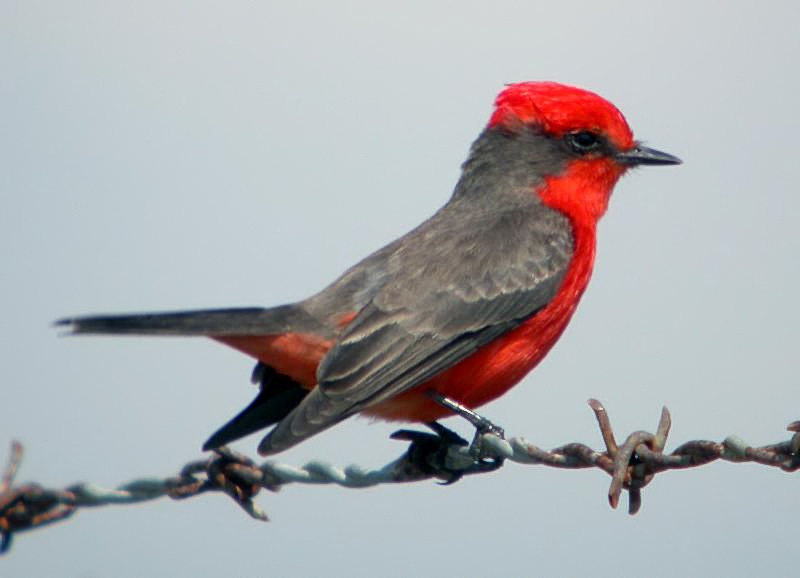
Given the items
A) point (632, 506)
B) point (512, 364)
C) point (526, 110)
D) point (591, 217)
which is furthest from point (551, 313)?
point (632, 506)

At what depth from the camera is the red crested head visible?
268 inches

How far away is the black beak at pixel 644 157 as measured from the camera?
22.5ft

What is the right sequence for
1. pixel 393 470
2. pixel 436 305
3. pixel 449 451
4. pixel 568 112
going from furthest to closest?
pixel 568 112 → pixel 436 305 → pixel 449 451 → pixel 393 470

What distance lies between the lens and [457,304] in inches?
233

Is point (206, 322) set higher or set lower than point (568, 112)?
lower

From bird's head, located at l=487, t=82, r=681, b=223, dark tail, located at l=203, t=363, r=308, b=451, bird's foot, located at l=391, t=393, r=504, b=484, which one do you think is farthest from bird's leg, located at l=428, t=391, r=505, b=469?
bird's head, located at l=487, t=82, r=681, b=223

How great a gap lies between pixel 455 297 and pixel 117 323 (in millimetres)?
1542

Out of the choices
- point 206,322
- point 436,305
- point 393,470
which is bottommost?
point 393,470

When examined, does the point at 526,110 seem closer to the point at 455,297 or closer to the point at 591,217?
the point at 591,217

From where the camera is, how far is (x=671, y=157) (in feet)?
22.8

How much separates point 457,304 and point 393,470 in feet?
4.03

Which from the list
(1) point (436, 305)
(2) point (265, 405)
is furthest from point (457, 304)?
(2) point (265, 405)

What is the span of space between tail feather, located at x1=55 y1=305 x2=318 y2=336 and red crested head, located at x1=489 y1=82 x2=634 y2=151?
1.86m

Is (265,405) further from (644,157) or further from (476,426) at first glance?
(644,157)
